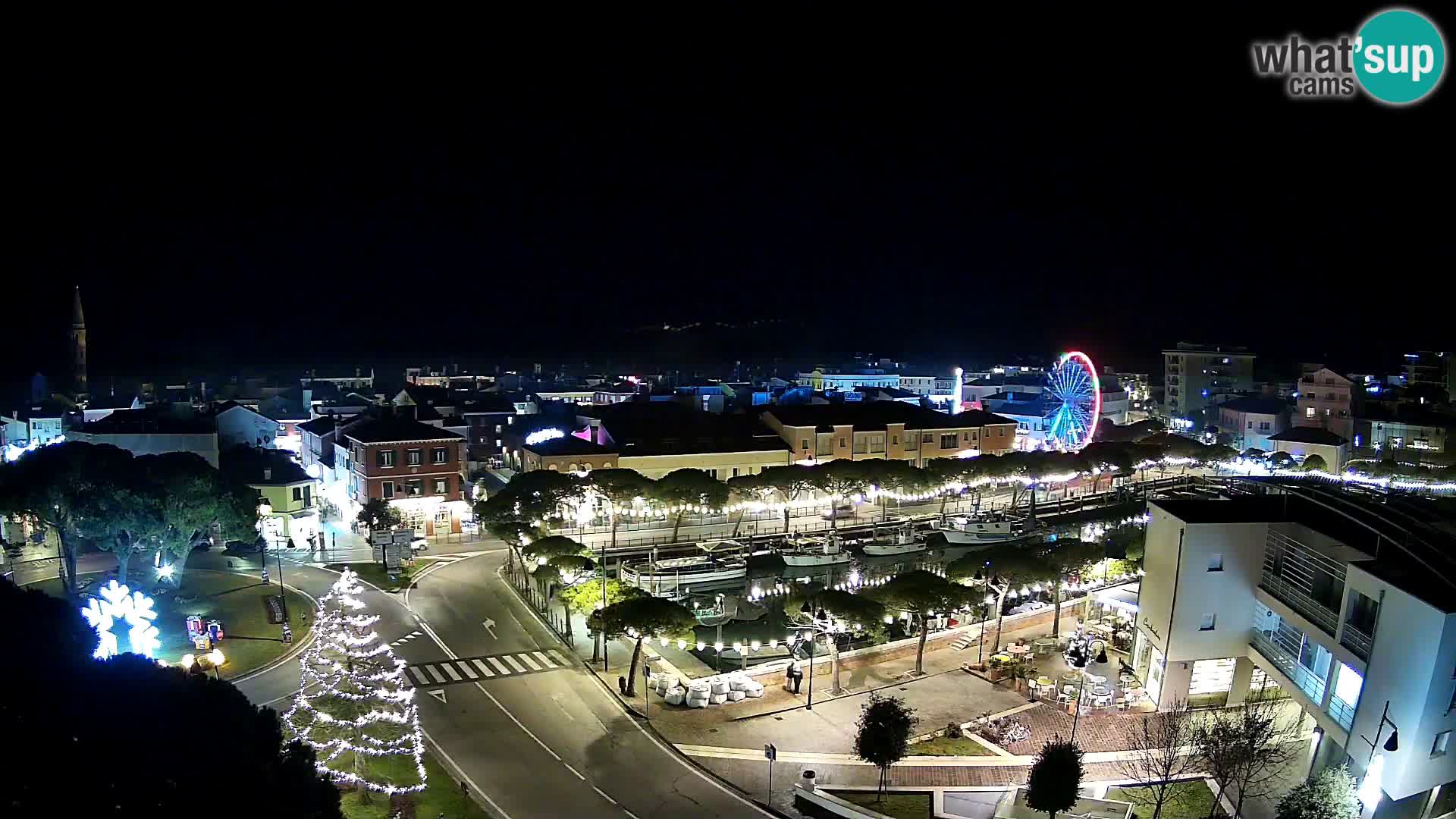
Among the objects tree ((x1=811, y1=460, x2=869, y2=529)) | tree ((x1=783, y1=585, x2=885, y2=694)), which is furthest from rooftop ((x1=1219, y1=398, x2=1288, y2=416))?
tree ((x1=783, y1=585, x2=885, y2=694))

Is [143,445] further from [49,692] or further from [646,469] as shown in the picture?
[49,692]

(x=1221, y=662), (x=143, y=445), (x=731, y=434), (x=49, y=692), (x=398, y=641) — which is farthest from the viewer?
(x=731, y=434)

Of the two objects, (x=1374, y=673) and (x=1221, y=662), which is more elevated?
(x=1374, y=673)

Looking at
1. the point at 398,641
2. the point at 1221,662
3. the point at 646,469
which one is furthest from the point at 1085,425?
the point at 398,641

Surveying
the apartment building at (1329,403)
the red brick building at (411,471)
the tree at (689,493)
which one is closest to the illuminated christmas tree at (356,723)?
the tree at (689,493)

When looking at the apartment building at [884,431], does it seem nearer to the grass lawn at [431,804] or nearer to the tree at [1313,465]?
the tree at [1313,465]

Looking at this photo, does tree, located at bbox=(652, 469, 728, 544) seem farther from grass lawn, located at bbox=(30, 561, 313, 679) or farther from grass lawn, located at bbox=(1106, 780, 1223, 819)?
grass lawn, located at bbox=(1106, 780, 1223, 819)

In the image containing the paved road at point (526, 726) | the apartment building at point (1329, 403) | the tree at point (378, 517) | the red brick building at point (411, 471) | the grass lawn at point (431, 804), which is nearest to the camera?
the grass lawn at point (431, 804)
